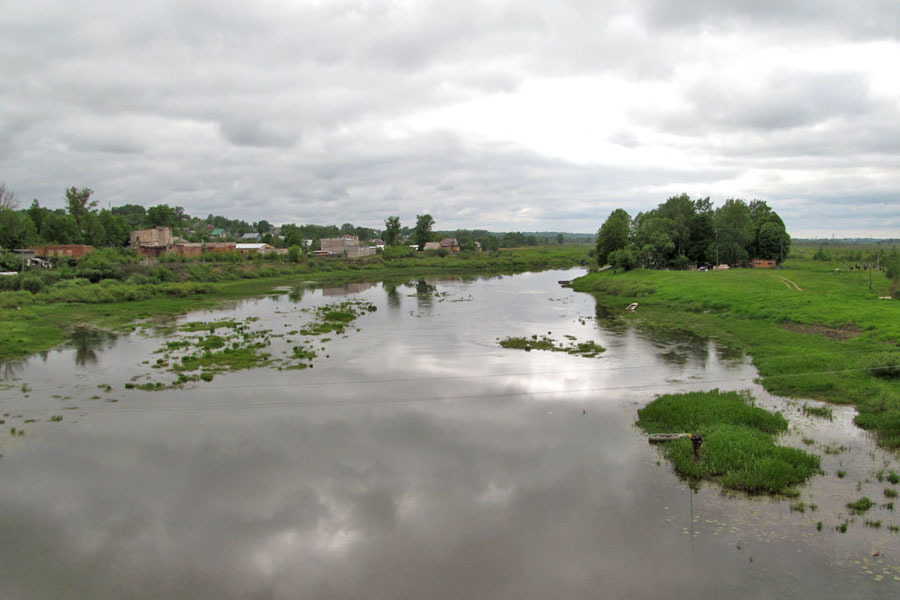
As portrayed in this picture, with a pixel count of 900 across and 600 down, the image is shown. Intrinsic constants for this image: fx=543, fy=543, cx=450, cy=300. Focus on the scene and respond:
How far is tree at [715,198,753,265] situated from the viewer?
80812 mm

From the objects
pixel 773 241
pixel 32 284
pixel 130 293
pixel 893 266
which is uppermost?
pixel 773 241

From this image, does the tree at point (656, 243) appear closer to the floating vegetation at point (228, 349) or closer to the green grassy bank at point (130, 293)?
the green grassy bank at point (130, 293)

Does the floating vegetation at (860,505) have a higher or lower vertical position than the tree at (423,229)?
lower

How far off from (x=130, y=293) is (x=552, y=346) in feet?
158

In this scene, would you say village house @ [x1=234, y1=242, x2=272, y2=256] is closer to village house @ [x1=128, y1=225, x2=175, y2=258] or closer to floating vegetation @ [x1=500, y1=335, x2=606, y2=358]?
village house @ [x1=128, y1=225, x2=175, y2=258]

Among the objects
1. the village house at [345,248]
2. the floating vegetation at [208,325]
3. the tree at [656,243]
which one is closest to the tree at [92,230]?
the village house at [345,248]

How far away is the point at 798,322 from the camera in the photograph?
36.9 meters

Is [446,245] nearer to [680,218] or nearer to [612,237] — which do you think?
[612,237]

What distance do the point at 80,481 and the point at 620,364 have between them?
24.4m

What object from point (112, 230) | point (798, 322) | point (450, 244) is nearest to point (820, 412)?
point (798, 322)

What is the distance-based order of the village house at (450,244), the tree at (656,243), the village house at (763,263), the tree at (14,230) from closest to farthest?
the village house at (763,263)
the tree at (656,243)
the tree at (14,230)
the village house at (450,244)

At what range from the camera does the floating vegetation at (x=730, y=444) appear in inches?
593

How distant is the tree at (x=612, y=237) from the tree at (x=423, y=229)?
93454mm

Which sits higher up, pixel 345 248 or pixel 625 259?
pixel 345 248
